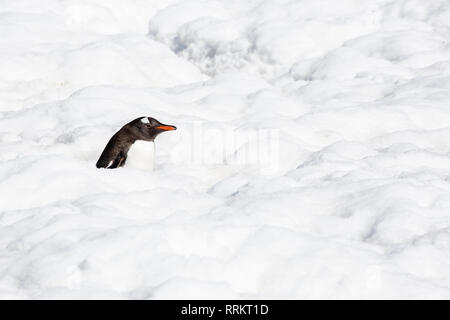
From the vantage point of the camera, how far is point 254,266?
3.40 meters

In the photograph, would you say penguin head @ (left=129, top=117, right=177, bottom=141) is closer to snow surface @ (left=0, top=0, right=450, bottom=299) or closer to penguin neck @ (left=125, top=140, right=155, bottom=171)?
penguin neck @ (left=125, top=140, right=155, bottom=171)

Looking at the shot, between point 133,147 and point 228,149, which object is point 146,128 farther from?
point 228,149

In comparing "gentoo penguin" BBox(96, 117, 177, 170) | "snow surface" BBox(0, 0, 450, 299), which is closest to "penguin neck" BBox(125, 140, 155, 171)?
"gentoo penguin" BBox(96, 117, 177, 170)

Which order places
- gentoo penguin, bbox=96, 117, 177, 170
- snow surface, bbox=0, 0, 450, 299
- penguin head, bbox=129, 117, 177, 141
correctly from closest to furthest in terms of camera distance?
1. snow surface, bbox=0, 0, 450, 299
2. gentoo penguin, bbox=96, 117, 177, 170
3. penguin head, bbox=129, 117, 177, 141

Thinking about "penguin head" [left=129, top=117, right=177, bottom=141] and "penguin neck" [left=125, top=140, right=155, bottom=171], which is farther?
"penguin head" [left=129, top=117, right=177, bottom=141]

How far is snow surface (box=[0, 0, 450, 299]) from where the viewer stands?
336 cm

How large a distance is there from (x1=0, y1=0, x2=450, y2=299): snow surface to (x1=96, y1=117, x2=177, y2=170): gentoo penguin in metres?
0.26

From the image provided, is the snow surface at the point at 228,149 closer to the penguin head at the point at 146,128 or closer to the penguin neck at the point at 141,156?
the penguin neck at the point at 141,156

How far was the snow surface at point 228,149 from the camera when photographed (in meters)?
3.36

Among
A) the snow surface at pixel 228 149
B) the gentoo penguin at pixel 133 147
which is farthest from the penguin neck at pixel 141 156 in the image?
the snow surface at pixel 228 149

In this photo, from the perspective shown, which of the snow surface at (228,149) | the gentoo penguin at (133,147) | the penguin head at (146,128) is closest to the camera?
the snow surface at (228,149)

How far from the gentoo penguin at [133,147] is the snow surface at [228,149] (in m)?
0.26

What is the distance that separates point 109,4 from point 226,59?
299cm
